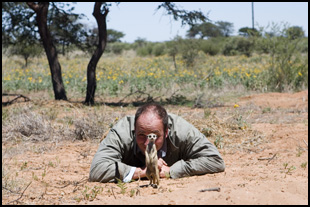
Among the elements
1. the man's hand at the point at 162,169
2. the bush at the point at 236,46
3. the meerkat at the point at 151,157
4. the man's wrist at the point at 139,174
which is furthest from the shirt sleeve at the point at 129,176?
the bush at the point at 236,46

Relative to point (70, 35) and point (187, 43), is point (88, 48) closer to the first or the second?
point (70, 35)

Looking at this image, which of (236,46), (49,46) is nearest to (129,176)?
(49,46)

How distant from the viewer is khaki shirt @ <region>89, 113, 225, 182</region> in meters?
4.08

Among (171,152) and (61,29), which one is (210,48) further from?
(171,152)

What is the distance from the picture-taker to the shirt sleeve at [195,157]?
4.20 m

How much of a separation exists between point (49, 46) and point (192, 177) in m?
8.86

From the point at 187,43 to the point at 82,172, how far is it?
14.9 meters

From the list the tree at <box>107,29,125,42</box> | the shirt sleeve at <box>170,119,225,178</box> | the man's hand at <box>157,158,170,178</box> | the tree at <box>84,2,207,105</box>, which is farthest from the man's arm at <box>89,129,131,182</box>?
the tree at <box>107,29,125,42</box>

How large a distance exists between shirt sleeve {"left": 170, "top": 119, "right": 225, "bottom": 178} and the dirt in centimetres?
9

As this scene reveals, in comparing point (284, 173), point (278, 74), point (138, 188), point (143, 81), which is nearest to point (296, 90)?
point (278, 74)

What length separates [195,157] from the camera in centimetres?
436

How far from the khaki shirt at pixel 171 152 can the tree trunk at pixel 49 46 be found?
310 inches

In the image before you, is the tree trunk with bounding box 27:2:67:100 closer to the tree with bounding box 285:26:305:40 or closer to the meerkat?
the tree with bounding box 285:26:305:40

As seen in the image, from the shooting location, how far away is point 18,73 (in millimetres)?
17312
